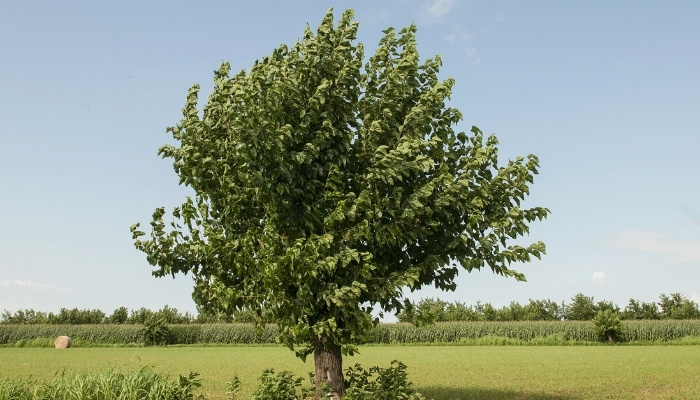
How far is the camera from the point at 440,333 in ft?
235

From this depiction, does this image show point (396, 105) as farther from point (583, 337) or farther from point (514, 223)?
point (583, 337)

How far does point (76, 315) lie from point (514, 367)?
85.5 meters

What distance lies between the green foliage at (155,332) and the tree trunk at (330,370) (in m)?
62.0

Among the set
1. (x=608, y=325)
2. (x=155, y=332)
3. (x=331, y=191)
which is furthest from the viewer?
(x=155, y=332)

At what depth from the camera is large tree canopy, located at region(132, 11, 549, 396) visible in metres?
11.8

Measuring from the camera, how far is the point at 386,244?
516 inches

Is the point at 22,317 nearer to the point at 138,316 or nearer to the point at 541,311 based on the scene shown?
the point at 138,316

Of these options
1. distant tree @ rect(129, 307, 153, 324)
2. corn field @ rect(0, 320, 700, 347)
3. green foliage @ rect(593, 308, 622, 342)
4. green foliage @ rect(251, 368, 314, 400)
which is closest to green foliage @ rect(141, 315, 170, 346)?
corn field @ rect(0, 320, 700, 347)

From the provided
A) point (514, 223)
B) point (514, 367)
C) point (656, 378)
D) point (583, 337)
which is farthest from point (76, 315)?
point (514, 223)

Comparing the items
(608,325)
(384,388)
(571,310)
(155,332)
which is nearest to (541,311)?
(571,310)

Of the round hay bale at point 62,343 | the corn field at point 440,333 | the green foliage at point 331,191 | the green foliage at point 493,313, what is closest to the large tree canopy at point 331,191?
the green foliage at point 331,191

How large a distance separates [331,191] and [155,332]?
63.9m

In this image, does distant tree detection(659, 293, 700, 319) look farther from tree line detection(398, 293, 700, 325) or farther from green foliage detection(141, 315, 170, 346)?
green foliage detection(141, 315, 170, 346)

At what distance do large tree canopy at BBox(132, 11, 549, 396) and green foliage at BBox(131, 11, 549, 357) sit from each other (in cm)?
3
